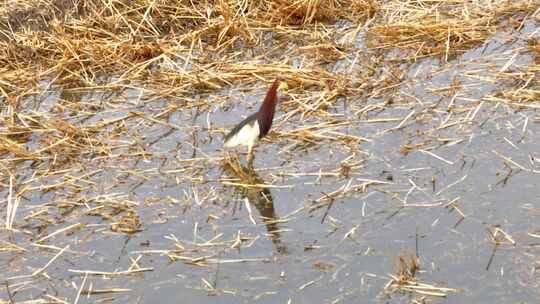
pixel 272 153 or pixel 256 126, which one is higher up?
pixel 256 126

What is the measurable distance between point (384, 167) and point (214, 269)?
5.37 feet

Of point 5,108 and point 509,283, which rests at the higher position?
point 509,283

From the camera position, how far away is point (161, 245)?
504 cm

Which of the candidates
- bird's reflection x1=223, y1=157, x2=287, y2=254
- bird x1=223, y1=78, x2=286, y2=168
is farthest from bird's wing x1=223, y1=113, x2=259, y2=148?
bird's reflection x1=223, y1=157, x2=287, y2=254

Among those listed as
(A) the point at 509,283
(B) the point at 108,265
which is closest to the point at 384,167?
(A) the point at 509,283

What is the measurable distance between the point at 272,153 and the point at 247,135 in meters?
0.41

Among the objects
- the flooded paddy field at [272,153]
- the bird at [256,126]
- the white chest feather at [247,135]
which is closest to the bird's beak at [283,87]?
the flooded paddy field at [272,153]

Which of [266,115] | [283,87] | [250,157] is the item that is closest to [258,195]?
[250,157]

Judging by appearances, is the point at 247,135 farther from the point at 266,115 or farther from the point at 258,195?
the point at 258,195

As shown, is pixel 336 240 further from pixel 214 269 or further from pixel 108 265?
pixel 108 265

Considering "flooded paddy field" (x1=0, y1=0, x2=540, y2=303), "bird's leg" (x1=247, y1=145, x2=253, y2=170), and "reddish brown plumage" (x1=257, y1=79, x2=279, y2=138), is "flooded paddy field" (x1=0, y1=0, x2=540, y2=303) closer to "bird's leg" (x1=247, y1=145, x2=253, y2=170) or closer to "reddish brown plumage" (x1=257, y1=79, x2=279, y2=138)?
"bird's leg" (x1=247, y1=145, x2=253, y2=170)

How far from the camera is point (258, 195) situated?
18.5 ft

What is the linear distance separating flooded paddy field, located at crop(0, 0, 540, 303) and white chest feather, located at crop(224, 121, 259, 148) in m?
0.18

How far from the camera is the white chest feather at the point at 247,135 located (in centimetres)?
586
